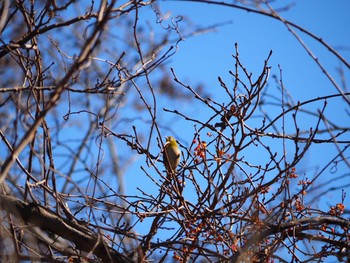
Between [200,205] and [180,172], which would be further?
[180,172]

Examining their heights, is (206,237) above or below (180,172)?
below

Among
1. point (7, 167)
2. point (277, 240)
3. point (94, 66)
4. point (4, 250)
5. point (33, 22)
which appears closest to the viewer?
point (7, 167)

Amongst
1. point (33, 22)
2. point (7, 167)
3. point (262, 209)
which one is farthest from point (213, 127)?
point (7, 167)

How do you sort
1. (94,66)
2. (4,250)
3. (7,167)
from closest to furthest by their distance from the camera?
(7,167) < (4,250) < (94,66)

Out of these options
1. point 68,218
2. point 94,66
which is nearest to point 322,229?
point 68,218

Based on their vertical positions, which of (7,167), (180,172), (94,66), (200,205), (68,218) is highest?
(94,66)

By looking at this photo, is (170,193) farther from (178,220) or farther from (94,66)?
(94,66)

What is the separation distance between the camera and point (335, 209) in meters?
2.88

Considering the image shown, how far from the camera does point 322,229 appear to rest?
108 inches

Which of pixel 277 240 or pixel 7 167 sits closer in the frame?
pixel 7 167

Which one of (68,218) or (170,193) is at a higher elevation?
(170,193)

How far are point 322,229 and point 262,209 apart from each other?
35 cm

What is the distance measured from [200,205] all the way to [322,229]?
71 centimetres

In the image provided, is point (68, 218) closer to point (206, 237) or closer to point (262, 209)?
point (206, 237)
